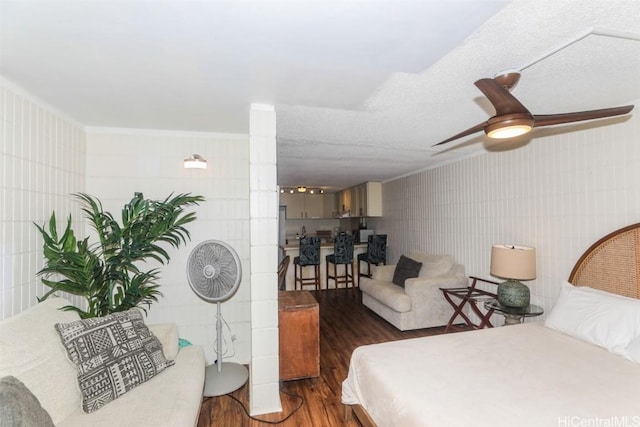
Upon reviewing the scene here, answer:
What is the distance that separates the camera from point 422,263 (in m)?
4.14

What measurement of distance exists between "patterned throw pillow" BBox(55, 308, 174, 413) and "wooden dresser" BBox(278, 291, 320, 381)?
2.93 ft

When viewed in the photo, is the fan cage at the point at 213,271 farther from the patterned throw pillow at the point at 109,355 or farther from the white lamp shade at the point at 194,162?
the white lamp shade at the point at 194,162

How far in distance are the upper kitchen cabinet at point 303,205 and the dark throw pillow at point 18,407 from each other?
7.04 m

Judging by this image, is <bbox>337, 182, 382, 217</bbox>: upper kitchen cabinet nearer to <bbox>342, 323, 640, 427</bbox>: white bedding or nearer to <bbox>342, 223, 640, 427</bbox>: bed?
<bbox>342, 223, 640, 427</bbox>: bed

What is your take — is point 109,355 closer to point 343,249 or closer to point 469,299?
point 469,299

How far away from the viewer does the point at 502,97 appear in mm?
1366

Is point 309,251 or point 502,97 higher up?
point 502,97

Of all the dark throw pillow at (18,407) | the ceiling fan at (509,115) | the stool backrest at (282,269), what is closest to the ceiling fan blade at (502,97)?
the ceiling fan at (509,115)

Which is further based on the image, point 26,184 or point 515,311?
point 515,311

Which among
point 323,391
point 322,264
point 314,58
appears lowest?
point 323,391

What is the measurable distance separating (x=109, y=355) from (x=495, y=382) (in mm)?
2183

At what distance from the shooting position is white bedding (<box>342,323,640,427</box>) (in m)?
1.31

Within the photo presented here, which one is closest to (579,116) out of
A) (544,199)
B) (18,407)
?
Result: (544,199)

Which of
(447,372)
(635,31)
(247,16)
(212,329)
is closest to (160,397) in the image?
(212,329)
